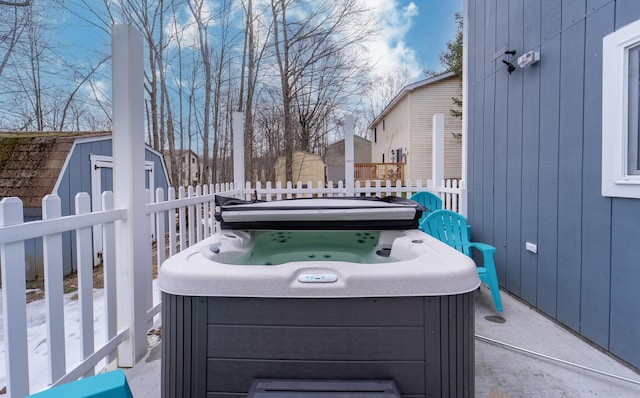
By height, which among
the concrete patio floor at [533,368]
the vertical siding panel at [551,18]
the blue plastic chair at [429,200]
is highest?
the vertical siding panel at [551,18]

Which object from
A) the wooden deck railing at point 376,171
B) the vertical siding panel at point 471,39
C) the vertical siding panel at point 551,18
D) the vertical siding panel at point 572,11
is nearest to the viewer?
the vertical siding panel at point 572,11

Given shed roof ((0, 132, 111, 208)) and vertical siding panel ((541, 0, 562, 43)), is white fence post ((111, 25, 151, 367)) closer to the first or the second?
vertical siding panel ((541, 0, 562, 43))

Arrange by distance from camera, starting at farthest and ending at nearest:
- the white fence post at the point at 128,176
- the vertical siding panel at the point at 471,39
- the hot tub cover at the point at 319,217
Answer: the vertical siding panel at the point at 471,39, the white fence post at the point at 128,176, the hot tub cover at the point at 319,217

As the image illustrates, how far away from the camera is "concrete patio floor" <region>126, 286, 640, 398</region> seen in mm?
1716

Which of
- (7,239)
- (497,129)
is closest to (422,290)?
(7,239)

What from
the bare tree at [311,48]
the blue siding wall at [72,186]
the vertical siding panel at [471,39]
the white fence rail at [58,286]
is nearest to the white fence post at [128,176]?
the white fence rail at [58,286]

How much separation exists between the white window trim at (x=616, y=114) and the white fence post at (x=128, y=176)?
9.23 ft

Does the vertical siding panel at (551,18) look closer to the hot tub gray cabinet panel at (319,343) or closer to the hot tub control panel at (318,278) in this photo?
the hot tub gray cabinet panel at (319,343)

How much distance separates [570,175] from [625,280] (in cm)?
76

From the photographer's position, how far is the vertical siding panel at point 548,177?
2.53 m

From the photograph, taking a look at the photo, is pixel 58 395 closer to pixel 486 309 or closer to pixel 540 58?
pixel 486 309

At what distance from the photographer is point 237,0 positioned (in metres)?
8.76

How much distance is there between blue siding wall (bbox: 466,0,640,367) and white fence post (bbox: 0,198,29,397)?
117 inches

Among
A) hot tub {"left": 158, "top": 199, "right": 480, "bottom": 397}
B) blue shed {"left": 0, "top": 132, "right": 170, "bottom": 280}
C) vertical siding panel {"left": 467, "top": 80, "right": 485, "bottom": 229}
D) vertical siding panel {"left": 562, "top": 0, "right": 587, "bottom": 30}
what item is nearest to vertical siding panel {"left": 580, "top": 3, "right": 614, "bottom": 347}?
vertical siding panel {"left": 562, "top": 0, "right": 587, "bottom": 30}
